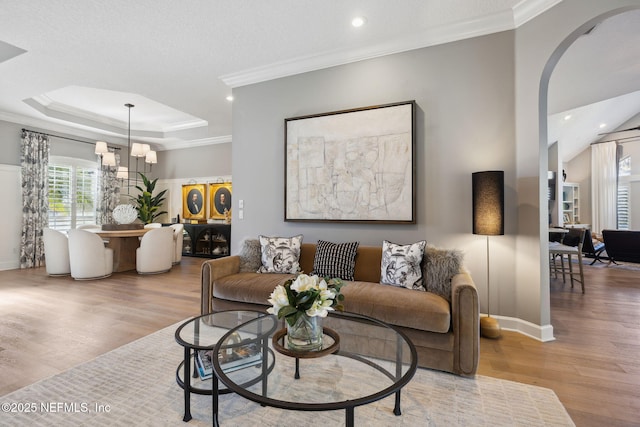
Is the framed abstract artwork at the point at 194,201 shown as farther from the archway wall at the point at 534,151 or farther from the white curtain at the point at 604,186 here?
the white curtain at the point at 604,186

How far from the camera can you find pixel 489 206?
8.57ft

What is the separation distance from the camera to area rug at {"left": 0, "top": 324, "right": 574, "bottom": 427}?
161cm

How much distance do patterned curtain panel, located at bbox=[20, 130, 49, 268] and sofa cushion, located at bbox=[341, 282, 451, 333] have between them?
6857 millimetres

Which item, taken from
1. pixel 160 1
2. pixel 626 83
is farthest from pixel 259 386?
pixel 626 83

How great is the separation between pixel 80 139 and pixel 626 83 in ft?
33.5

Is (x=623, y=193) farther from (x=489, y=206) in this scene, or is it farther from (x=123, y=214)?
(x=123, y=214)

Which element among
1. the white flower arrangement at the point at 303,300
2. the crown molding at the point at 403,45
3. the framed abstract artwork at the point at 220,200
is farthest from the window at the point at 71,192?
the white flower arrangement at the point at 303,300

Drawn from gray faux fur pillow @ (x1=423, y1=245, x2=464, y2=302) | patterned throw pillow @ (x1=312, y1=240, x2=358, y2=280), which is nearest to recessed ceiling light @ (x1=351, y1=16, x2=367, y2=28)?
patterned throw pillow @ (x1=312, y1=240, x2=358, y2=280)

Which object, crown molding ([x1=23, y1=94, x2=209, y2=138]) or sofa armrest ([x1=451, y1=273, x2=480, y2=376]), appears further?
crown molding ([x1=23, y1=94, x2=209, y2=138])

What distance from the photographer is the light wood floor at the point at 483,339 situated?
1.95m

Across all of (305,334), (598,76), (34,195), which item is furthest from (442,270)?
(34,195)

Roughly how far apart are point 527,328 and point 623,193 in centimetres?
829

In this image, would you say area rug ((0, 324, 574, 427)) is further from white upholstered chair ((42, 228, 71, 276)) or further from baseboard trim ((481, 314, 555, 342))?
white upholstered chair ((42, 228, 71, 276))

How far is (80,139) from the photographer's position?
6.71 m
